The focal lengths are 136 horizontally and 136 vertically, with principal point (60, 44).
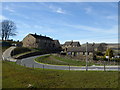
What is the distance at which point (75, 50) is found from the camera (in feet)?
232

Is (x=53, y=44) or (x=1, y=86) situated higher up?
(x=53, y=44)

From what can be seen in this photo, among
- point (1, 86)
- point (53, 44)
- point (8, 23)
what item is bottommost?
point (1, 86)

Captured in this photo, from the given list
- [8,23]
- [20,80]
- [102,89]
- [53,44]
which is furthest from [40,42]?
[102,89]

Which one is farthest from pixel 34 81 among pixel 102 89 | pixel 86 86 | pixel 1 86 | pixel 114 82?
pixel 114 82

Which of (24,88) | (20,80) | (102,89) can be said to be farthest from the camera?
(20,80)

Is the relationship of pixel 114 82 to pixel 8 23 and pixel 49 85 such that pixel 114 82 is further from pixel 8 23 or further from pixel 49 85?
pixel 8 23

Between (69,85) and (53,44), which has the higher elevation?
(53,44)

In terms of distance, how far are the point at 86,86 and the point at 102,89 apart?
6.40ft

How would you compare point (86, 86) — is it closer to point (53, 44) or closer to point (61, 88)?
point (61, 88)

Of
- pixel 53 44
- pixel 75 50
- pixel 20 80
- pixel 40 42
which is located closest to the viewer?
pixel 20 80

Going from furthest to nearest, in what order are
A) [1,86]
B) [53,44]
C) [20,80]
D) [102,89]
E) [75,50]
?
[53,44], [75,50], [20,80], [1,86], [102,89]

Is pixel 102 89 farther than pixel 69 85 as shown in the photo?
No

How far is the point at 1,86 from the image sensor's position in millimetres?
18547

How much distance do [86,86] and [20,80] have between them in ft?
32.2
